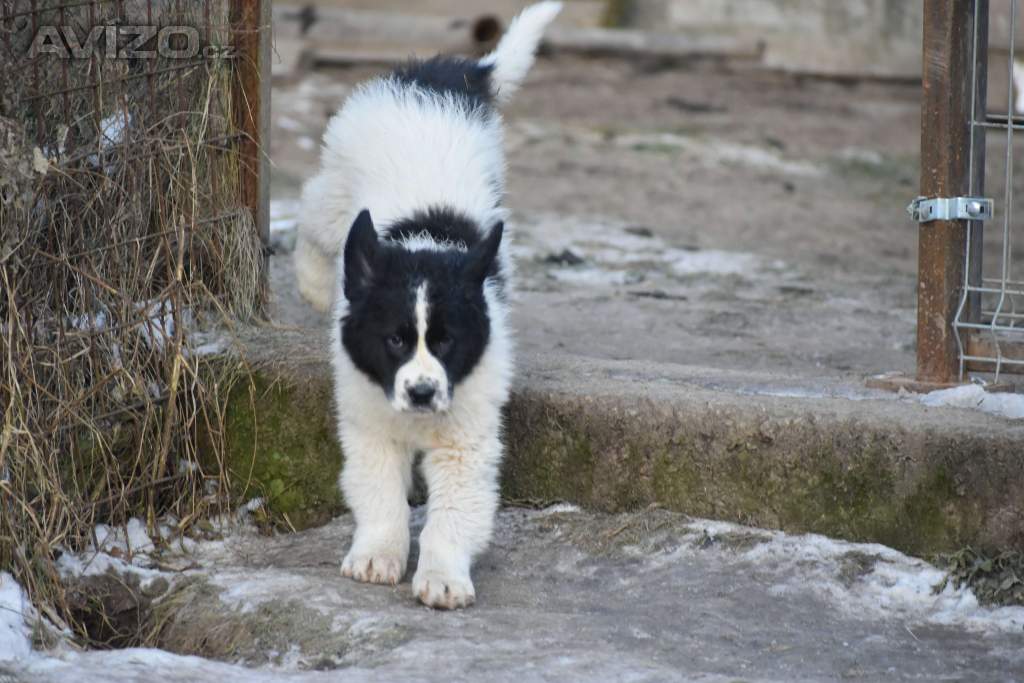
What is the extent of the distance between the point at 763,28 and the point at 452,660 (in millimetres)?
10788

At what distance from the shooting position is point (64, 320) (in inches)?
179

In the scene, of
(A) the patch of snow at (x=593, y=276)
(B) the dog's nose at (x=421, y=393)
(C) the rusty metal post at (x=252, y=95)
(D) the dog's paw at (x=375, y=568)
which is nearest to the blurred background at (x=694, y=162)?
(A) the patch of snow at (x=593, y=276)

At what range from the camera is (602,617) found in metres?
4.11

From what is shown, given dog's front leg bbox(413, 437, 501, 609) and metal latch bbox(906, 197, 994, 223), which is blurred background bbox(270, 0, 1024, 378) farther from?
dog's front leg bbox(413, 437, 501, 609)

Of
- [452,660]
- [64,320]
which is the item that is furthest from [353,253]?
[452,660]

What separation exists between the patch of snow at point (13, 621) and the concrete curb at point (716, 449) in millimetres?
1038

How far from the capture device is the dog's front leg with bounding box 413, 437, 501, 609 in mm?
4125

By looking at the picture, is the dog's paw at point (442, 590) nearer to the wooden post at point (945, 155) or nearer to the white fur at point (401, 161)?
the white fur at point (401, 161)

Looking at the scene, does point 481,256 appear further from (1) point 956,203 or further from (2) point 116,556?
(1) point 956,203

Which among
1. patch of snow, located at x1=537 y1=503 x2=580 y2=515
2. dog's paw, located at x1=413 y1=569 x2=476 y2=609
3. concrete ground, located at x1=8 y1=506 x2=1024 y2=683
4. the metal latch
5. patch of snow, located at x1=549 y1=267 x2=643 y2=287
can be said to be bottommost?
concrete ground, located at x1=8 y1=506 x2=1024 y2=683

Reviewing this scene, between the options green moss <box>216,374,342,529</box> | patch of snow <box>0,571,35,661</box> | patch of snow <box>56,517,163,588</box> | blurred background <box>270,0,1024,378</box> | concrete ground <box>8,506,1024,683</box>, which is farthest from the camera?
blurred background <box>270,0,1024,378</box>

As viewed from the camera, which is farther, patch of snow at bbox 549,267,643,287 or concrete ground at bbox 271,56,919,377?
patch of snow at bbox 549,267,643,287

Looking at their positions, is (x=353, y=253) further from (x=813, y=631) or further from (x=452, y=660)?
(x=813, y=631)

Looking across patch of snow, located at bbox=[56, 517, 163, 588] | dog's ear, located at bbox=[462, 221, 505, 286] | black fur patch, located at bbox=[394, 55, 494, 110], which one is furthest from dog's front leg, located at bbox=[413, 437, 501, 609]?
black fur patch, located at bbox=[394, 55, 494, 110]
